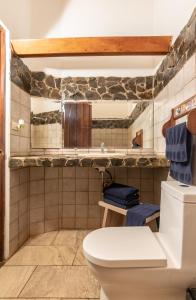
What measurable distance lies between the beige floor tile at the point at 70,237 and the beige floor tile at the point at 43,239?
0.06 metres

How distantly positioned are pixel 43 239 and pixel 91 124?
137cm

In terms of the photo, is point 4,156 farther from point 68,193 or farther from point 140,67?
point 140,67

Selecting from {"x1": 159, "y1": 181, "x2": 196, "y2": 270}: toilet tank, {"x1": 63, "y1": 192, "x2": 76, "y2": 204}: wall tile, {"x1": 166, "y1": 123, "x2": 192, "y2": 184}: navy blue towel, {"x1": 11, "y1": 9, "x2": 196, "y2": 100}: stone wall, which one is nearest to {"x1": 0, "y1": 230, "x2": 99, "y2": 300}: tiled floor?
→ {"x1": 63, "y1": 192, "x2": 76, "y2": 204}: wall tile

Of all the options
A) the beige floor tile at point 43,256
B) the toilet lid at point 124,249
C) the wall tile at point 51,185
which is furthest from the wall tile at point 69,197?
the toilet lid at point 124,249

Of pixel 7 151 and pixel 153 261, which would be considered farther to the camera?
pixel 7 151

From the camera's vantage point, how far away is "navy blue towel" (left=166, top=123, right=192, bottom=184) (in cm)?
128

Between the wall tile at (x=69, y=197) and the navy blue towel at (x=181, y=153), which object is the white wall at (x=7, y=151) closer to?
the wall tile at (x=69, y=197)

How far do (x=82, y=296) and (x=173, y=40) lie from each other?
2.15m

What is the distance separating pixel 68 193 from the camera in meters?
2.58

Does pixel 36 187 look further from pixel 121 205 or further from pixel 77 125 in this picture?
pixel 121 205

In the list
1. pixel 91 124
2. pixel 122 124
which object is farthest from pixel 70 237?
pixel 122 124

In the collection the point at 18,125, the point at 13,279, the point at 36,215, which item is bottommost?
the point at 13,279

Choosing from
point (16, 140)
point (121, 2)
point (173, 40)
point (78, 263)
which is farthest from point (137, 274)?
point (121, 2)

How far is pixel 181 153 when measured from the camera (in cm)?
132
